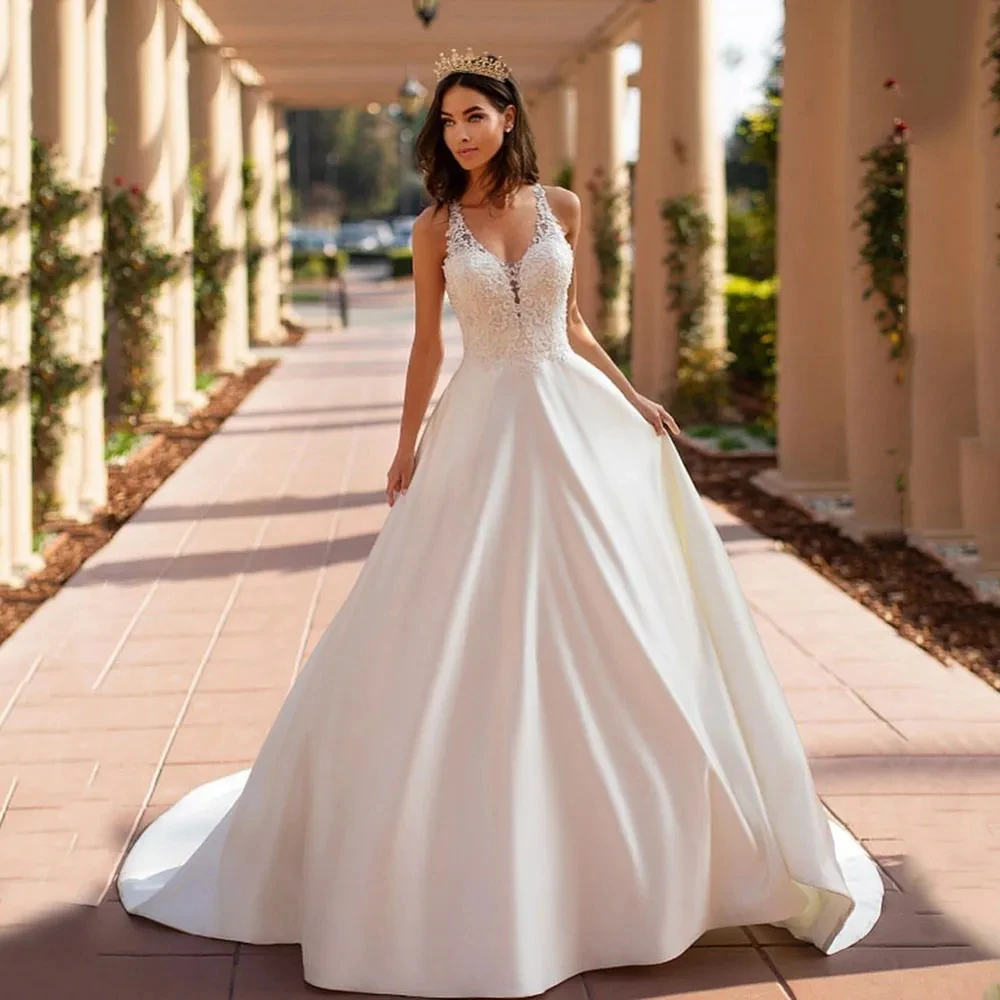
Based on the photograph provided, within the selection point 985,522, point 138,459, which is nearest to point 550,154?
point 138,459

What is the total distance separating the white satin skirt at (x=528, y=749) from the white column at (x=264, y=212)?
714 inches

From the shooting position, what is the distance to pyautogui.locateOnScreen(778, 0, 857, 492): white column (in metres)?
9.95

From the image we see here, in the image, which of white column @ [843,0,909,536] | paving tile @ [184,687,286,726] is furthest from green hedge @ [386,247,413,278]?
paving tile @ [184,687,286,726]

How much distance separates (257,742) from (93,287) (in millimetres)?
5127

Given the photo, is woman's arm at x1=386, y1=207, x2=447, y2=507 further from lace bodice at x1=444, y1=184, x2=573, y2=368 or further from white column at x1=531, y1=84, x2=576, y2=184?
white column at x1=531, y1=84, x2=576, y2=184

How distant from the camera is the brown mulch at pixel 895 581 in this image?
22.0ft

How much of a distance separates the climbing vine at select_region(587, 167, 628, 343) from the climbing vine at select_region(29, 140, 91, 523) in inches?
371

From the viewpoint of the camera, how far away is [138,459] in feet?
39.1

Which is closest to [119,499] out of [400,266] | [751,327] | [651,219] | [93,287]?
Answer: [93,287]

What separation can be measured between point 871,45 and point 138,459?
602cm

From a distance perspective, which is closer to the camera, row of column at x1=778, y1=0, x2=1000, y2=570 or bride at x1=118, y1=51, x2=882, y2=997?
bride at x1=118, y1=51, x2=882, y2=997

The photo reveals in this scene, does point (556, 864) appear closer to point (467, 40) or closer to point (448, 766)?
point (448, 766)

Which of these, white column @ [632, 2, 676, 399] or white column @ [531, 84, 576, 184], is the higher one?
white column @ [531, 84, 576, 184]

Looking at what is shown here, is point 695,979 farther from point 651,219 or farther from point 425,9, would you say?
point 651,219
